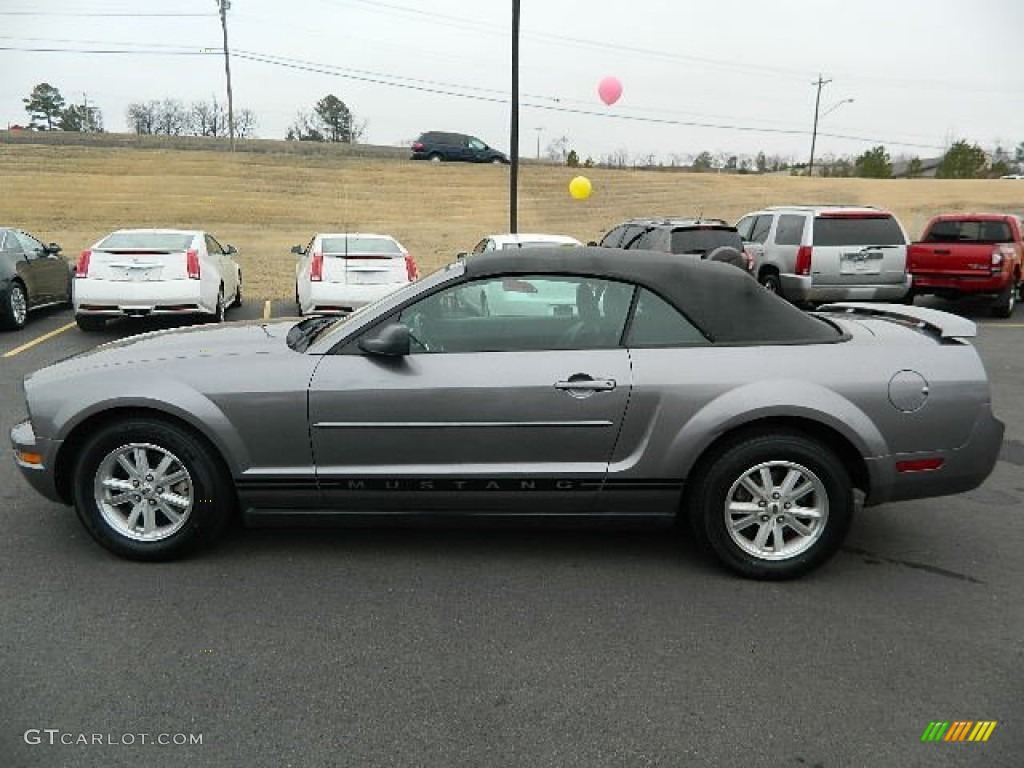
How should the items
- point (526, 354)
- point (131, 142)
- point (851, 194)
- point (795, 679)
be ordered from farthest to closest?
point (131, 142), point (851, 194), point (526, 354), point (795, 679)

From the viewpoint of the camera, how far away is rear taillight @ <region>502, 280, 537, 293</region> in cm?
377

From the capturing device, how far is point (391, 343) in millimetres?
3533

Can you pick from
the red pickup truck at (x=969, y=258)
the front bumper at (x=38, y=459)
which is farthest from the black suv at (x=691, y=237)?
the front bumper at (x=38, y=459)

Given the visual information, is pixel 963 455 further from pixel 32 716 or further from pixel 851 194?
pixel 851 194

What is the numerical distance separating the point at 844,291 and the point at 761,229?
2.25 m

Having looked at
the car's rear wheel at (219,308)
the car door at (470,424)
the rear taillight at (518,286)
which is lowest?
the car's rear wheel at (219,308)

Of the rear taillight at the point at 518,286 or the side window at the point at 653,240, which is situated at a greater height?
the rear taillight at the point at 518,286

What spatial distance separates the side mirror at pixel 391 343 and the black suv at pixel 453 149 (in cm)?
4272

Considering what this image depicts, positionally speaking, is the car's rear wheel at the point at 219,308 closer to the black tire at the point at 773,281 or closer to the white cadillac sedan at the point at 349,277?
the white cadillac sedan at the point at 349,277

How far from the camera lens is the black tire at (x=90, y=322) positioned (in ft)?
33.2

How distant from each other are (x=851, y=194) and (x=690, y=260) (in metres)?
42.0

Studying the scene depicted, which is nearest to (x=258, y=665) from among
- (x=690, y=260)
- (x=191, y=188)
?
(x=690, y=260)

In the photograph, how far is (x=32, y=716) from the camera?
2.61 meters

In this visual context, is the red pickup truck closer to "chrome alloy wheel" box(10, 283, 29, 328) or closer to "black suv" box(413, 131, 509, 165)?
"chrome alloy wheel" box(10, 283, 29, 328)
